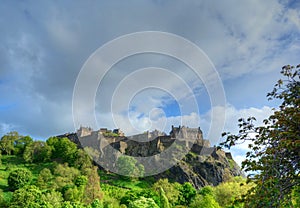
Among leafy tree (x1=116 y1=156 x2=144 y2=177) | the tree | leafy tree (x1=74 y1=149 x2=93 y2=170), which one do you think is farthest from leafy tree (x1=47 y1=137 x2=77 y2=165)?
the tree

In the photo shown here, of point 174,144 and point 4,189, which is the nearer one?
point 4,189

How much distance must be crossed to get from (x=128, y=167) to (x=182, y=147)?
83.7 ft

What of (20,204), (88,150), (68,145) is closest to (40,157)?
(68,145)

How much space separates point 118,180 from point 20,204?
→ 145ft

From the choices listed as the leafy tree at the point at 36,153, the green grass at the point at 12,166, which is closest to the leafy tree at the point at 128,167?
the green grass at the point at 12,166

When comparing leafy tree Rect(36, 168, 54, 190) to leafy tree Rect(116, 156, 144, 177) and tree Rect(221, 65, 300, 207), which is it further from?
tree Rect(221, 65, 300, 207)

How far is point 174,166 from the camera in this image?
92.7 meters

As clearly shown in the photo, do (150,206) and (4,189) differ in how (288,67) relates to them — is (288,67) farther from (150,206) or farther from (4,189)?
(4,189)

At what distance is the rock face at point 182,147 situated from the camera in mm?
91000

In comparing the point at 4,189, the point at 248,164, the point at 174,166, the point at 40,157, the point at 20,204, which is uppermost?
the point at 40,157

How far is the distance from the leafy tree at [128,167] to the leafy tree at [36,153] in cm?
2076

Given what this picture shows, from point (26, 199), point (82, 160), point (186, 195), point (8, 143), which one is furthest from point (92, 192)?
point (8, 143)

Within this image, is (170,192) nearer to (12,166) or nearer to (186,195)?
(186,195)

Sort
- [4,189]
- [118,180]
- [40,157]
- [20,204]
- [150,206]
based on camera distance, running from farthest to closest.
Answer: [40,157] < [118,180] < [4,189] < [20,204] < [150,206]
